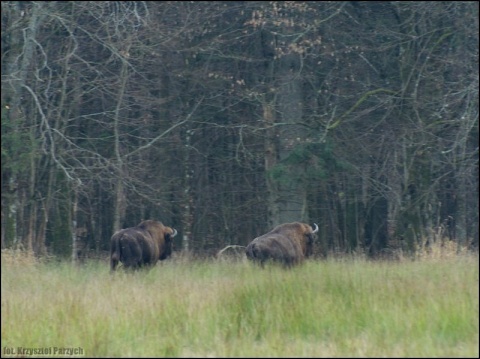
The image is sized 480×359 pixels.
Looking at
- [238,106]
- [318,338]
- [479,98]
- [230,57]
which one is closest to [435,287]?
[318,338]

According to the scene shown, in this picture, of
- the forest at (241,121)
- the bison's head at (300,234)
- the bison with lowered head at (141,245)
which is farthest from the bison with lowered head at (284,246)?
the forest at (241,121)

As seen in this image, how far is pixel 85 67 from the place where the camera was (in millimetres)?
18719

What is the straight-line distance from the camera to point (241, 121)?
71.2ft

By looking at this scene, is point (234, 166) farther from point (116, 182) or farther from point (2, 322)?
point (2, 322)

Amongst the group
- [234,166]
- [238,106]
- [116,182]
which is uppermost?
[238,106]

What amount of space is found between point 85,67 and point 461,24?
9.04 m

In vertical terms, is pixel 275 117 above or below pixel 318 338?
above

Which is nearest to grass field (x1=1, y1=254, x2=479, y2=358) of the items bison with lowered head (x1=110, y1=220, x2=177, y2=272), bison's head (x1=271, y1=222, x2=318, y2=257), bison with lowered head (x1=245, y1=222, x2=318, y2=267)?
bison with lowered head (x1=245, y1=222, x2=318, y2=267)

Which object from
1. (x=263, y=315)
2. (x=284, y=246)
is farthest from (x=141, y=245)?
(x=263, y=315)

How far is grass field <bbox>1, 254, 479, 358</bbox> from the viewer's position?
7.97m

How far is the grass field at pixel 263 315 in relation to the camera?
797 cm

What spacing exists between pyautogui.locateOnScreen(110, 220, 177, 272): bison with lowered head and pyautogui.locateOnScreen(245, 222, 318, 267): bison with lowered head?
2286 mm

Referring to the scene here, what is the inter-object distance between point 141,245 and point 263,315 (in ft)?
21.5

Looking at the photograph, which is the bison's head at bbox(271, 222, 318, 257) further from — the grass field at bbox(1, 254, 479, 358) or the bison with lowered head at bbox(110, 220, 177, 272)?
the grass field at bbox(1, 254, 479, 358)
